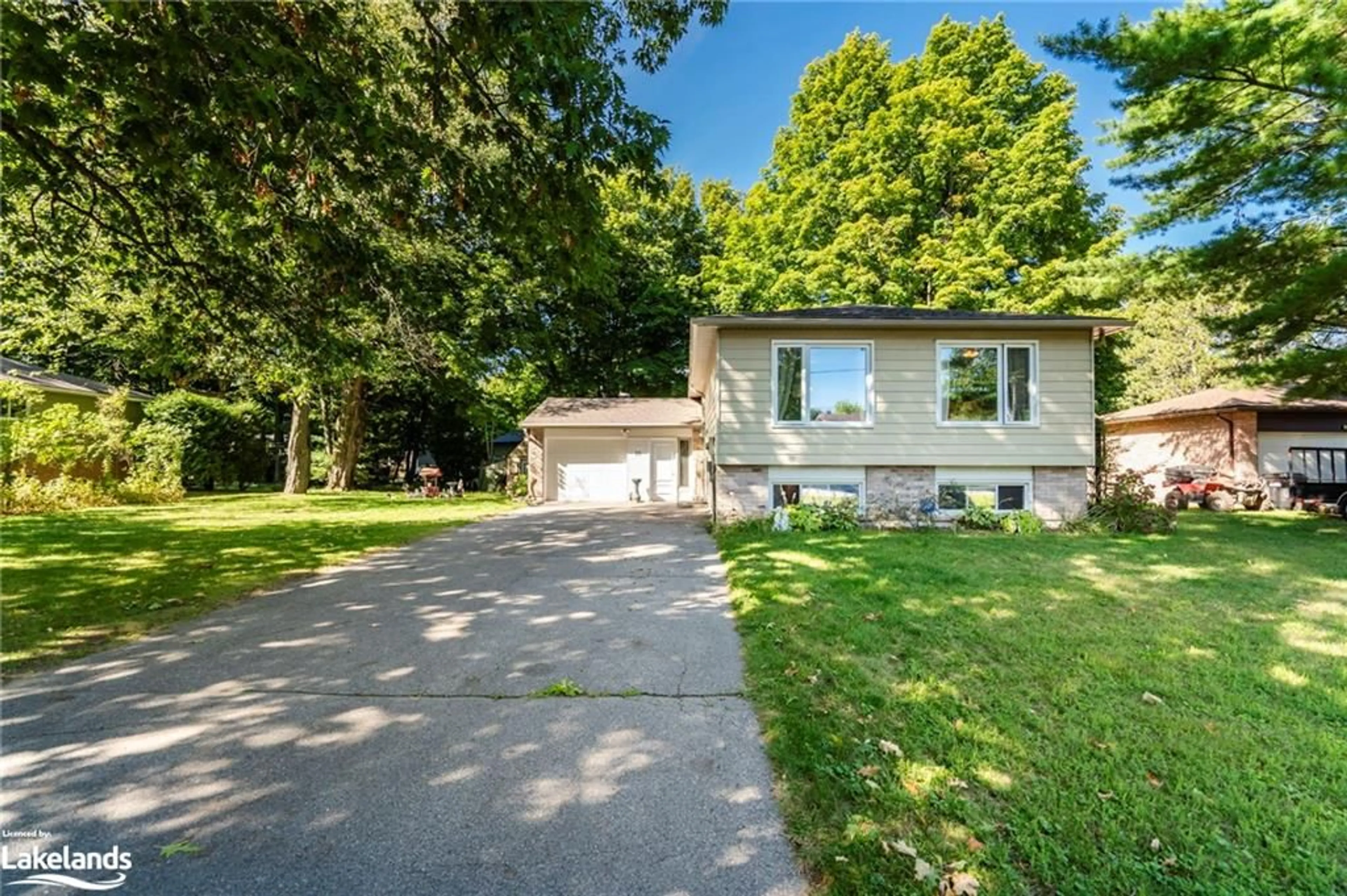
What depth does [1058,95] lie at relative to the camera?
744 inches

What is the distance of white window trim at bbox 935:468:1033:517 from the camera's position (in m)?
10.7

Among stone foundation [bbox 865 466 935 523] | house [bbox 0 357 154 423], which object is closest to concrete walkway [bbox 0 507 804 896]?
stone foundation [bbox 865 466 935 523]

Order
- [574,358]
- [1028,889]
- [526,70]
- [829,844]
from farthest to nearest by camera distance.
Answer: [574,358] < [526,70] < [829,844] < [1028,889]

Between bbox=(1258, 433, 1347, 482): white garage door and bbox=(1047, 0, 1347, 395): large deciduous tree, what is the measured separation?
6.45 meters

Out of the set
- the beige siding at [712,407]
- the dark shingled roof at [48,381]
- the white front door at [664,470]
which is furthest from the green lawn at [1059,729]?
the dark shingled roof at [48,381]

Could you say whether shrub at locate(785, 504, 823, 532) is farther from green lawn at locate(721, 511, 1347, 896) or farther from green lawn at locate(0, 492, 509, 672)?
green lawn at locate(0, 492, 509, 672)

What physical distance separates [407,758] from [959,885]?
2406mm

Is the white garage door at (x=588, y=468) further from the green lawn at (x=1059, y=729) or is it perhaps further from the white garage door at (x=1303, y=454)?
the white garage door at (x=1303, y=454)

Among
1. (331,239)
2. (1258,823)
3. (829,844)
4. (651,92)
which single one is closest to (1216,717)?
(1258,823)

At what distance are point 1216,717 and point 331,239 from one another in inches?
312

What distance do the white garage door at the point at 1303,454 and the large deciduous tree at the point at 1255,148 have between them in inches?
254

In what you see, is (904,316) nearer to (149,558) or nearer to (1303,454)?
(149,558)

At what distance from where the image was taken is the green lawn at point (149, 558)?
4.69 meters

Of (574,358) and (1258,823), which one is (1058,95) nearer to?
(574,358)
